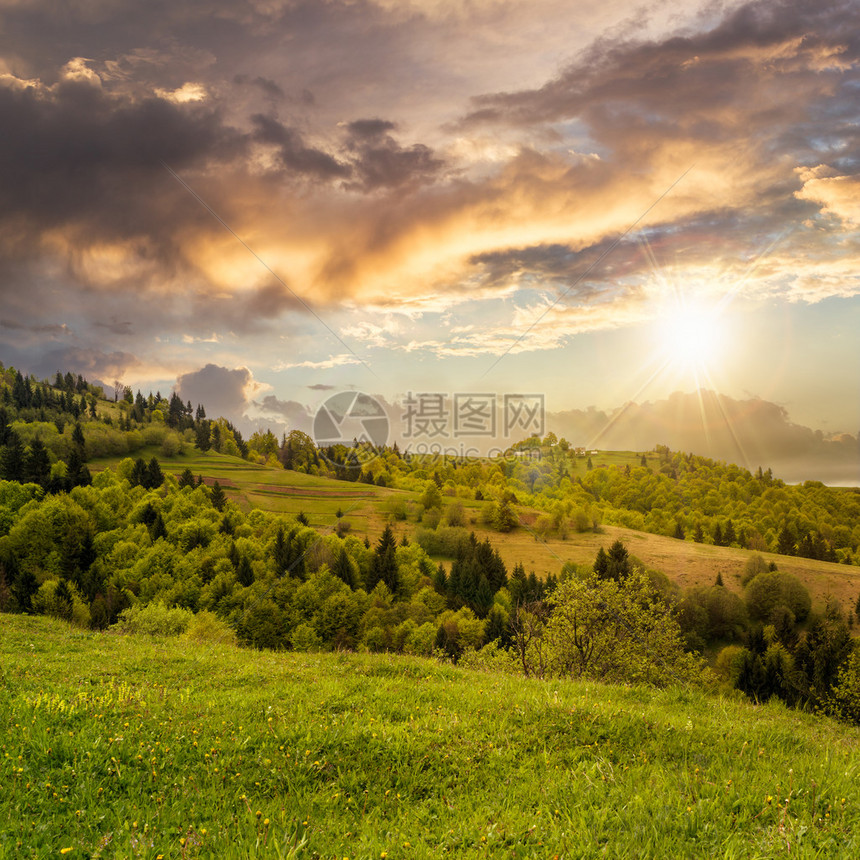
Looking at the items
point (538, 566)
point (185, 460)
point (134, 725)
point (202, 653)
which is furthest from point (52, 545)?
point (134, 725)

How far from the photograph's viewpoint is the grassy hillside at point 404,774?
5.80 metres

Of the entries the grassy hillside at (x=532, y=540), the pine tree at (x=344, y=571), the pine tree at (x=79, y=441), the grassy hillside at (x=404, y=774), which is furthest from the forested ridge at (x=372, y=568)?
the grassy hillside at (x=404, y=774)

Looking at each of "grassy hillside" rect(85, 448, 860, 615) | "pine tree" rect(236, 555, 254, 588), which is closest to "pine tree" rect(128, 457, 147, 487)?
"grassy hillside" rect(85, 448, 860, 615)

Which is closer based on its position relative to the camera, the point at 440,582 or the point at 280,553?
the point at 280,553

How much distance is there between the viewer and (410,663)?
1486 centimetres

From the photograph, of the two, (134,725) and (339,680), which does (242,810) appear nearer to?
(134,725)

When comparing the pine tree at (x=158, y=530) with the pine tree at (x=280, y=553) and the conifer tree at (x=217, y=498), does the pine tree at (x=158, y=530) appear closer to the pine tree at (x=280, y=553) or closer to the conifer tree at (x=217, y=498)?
the conifer tree at (x=217, y=498)

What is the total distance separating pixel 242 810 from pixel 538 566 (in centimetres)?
12704

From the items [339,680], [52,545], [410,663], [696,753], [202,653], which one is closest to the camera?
[696,753]

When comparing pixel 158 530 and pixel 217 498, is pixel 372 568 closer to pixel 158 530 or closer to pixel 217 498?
pixel 217 498

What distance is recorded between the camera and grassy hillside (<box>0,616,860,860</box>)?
19.0ft

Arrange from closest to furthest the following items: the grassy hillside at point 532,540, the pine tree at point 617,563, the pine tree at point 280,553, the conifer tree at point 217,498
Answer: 1. the pine tree at point 617,563
2. the pine tree at point 280,553
3. the grassy hillside at point 532,540
4. the conifer tree at point 217,498

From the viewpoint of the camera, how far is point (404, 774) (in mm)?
7750

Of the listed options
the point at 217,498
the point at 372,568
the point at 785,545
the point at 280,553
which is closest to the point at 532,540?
the point at 372,568
